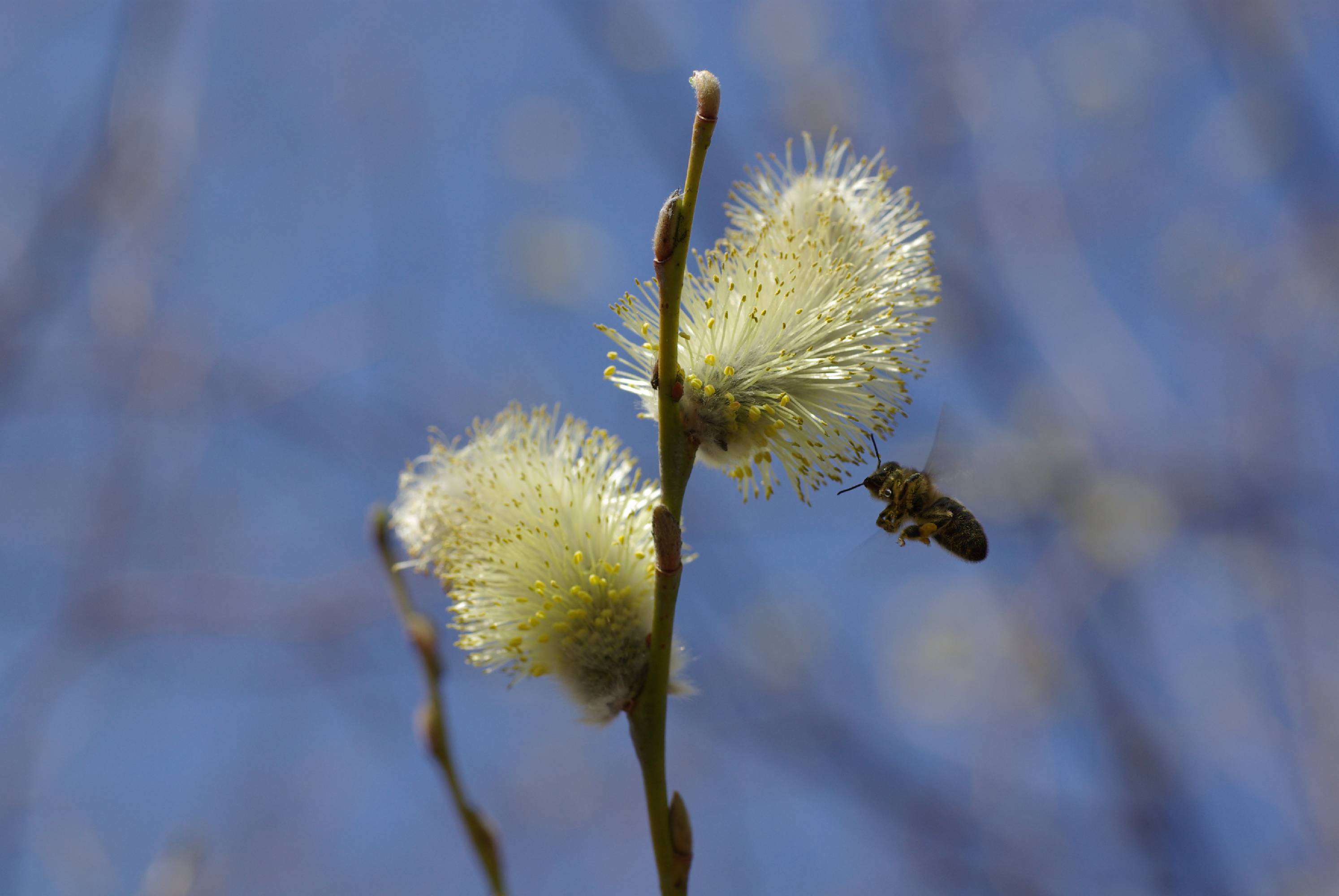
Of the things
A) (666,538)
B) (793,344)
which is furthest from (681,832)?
(793,344)

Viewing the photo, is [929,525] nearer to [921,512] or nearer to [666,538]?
[921,512]

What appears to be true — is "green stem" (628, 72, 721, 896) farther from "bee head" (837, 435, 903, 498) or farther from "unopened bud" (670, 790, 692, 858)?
"bee head" (837, 435, 903, 498)

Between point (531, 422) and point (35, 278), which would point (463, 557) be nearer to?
point (531, 422)

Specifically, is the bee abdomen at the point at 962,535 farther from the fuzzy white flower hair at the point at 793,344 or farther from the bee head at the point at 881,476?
the fuzzy white flower hair at the point at 793,344

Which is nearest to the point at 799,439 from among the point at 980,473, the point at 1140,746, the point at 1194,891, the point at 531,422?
the point at 531,422

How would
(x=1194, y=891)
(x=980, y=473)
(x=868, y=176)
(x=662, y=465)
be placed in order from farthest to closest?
(x=1194, y=891)
(x=980, y=473)
(x=868, y=176)
(x=662, y=465)

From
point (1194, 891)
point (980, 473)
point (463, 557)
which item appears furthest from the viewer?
point (1194, 891)

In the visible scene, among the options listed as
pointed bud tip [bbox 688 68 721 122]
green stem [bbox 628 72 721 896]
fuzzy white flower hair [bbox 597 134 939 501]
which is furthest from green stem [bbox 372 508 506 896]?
pointed bud tip [bbox 688 68 721 122]

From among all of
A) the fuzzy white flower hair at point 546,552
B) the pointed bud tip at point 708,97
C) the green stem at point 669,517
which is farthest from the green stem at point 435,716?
the pointed bud tip at point 708,97

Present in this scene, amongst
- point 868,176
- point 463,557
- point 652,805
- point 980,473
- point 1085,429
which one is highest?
point 1085,429
